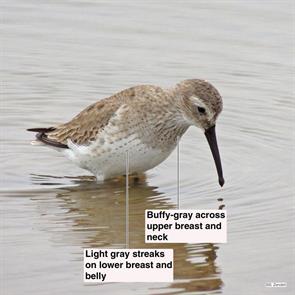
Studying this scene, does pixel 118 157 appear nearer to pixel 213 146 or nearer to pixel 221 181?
pixel 213 146

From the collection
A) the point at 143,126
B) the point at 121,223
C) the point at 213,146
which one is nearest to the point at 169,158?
the point at 143,126

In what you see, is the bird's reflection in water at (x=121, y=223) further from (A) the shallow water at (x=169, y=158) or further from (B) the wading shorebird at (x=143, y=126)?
(B) the wading shorebird at (x=143, y=126)

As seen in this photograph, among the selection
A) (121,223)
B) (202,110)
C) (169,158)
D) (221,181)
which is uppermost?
(202,110)

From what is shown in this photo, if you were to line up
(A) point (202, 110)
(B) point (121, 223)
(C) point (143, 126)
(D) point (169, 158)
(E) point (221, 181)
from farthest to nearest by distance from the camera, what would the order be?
(D) point (169, 158) → (C) point (143, 126) → (A) point (202, 110) → (E) point (221, 181) → (B) point (121, 223)

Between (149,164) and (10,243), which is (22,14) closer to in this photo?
(149,164)

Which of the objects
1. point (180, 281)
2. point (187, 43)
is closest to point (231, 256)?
point (180, 281)

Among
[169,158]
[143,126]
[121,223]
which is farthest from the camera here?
[169,158]

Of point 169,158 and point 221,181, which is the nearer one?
point 221,181

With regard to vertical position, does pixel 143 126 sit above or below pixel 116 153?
above
